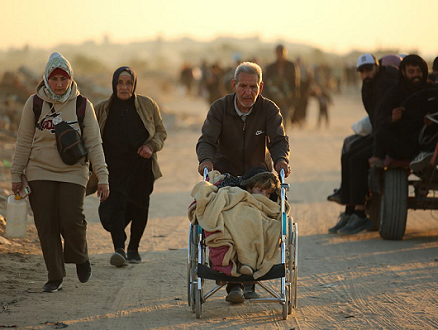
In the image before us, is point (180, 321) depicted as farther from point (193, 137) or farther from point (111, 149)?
point (193, 137)

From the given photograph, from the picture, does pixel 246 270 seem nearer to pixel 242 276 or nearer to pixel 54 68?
pixel 242 276

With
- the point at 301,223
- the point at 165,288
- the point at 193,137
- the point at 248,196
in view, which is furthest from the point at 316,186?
the point at 193,137

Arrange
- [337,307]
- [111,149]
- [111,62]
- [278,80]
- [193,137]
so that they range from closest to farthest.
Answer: [337,307] < [111,149] < [278,80] < [193,137] < [111,62]

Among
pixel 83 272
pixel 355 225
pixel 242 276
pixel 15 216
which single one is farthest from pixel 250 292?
pixel 355 225

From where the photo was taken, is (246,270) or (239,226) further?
(239,226)

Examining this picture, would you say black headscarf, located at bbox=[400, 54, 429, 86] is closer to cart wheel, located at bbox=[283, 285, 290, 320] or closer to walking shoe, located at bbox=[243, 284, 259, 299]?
walking shoe, located at bbox=[243, 284, 259, 299]

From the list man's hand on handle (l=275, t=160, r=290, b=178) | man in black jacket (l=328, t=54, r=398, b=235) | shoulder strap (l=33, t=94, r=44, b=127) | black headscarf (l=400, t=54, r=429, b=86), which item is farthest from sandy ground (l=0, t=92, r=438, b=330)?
black headscarf (l=400, t=54, r=429, b=86)

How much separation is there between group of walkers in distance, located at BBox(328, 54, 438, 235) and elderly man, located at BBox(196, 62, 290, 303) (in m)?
3.27

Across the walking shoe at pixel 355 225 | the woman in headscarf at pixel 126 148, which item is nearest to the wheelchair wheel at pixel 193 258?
the woman in headscarf at pixel 126 148

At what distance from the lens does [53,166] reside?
7.25 metres

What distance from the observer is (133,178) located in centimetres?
903

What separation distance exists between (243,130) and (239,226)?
1174 millimetres

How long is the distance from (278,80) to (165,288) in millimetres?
12223

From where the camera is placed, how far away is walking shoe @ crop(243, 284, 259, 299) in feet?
23.0
